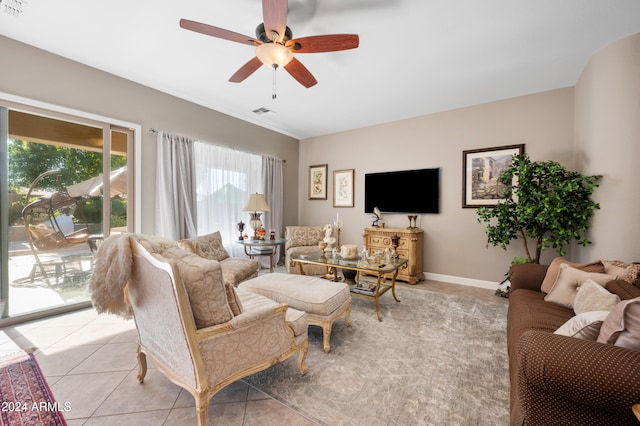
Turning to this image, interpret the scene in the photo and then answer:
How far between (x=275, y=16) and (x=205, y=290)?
6.00ft

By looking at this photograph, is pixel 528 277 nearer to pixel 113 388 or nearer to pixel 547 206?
pixel 547 206

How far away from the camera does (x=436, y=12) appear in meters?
2.10

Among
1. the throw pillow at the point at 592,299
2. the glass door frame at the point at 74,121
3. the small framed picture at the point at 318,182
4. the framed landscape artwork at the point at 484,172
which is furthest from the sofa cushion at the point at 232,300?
the small framed picture at the point at 318,182

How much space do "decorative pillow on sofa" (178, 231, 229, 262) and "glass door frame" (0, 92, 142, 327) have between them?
0.74m

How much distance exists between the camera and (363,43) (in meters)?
2.49

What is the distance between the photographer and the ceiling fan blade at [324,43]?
6.17 feet

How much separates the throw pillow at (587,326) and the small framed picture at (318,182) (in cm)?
450

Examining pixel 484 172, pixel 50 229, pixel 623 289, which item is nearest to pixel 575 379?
pixel 623 289

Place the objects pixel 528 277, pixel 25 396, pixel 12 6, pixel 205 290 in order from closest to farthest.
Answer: pixel 205 290
pixel 25 396
pixel 12 6
pixel 528 277

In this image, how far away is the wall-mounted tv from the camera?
4254 millimetres

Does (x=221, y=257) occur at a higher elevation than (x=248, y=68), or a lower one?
lower

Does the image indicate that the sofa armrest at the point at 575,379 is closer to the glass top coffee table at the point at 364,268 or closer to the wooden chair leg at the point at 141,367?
the glass top coffee table at the point at 364,268

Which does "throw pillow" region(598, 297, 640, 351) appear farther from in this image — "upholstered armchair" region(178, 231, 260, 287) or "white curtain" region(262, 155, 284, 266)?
"white curtain" region(262, 155, 284, 266)

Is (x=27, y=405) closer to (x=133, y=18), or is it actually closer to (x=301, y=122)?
(x=133, y=18)
